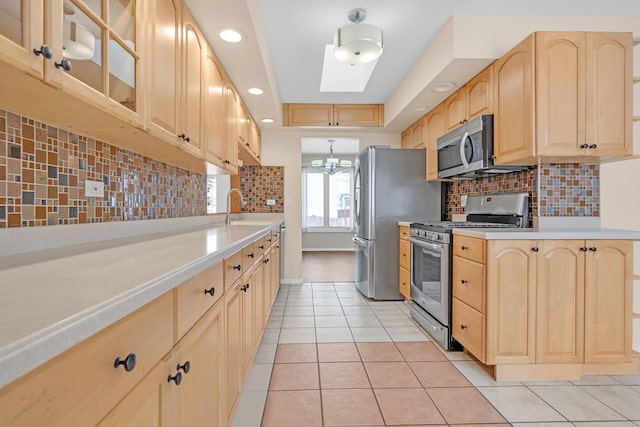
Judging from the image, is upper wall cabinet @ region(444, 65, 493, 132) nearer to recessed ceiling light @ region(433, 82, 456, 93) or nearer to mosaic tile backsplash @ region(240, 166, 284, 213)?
recessed ceiling light @ region(433, 82, 456, 93)

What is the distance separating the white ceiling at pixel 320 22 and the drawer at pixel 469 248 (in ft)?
4.45

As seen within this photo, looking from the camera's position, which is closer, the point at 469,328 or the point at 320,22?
the point at 469,328

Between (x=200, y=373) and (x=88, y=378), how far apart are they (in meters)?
0.54

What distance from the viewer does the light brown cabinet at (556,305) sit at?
6.25 feet

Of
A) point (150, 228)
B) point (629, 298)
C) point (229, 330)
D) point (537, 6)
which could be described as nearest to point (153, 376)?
point (229, 330)

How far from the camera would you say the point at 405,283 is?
3447 mm

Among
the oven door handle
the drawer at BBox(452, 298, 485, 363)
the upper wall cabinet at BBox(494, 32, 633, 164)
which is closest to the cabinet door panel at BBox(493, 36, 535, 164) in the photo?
the upper wall cabinet at BBox(494, 32, 633, 164)

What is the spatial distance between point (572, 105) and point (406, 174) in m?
1.78

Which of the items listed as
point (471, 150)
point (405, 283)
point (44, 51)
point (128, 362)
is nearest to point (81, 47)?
point (44, 51)

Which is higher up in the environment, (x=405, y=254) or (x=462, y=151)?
(x=462, y=151)

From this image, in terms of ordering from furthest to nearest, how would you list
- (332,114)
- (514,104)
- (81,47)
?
(332,114)
(514,104)
(81,47)

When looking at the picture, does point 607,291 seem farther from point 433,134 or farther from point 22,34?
point 22,34

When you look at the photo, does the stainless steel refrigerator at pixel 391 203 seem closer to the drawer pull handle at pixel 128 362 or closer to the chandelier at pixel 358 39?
the chandelier at pixel 358 39

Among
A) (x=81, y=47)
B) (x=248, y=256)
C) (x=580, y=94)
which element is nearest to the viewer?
(x=81, y=47)
